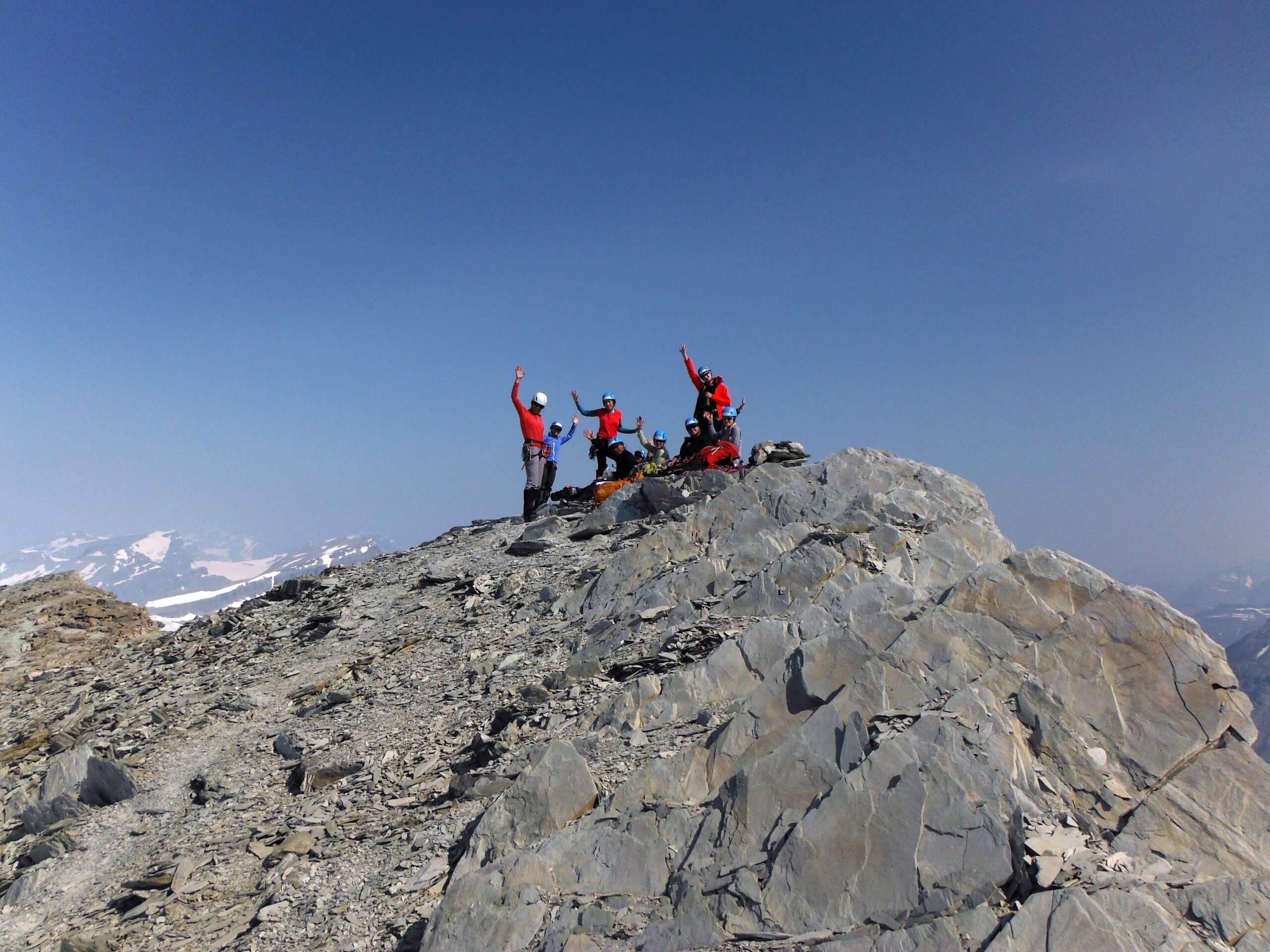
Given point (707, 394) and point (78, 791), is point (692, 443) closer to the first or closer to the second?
point (707, 394)

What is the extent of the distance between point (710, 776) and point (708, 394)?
17189 mm

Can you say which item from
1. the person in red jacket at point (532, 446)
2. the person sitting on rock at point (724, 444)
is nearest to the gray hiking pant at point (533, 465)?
the person in red jacket at point (532, 446)

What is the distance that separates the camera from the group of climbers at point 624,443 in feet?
76.0

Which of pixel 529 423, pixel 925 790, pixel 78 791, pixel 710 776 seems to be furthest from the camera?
pixel 529 423

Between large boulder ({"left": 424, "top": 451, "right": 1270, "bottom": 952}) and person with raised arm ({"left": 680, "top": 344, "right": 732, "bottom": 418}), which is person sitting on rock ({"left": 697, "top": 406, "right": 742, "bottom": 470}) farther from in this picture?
large boulder ({"left": 424, "top": 451, "right": 1270, "bottom": 952})

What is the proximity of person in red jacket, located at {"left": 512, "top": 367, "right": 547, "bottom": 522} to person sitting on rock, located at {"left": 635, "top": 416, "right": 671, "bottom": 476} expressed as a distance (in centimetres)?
387

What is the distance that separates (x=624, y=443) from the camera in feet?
85.4

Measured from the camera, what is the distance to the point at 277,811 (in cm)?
1113

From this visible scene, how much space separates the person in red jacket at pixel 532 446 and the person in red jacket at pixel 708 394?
5438mm

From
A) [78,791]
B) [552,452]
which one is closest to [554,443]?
[552,452]

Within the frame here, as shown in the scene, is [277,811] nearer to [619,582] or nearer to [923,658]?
[619,582]

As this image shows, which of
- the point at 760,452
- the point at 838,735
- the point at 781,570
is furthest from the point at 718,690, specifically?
the point at 760,452

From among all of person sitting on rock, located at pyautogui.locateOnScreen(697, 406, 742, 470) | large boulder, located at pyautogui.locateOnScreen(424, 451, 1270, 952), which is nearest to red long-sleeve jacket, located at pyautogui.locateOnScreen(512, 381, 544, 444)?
person sitting on rock, located at pyautogui.locateOnScreen(697, 406, 742, 470)

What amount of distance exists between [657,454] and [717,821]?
732 inches
